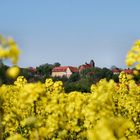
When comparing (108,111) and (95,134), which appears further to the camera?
(108,111)

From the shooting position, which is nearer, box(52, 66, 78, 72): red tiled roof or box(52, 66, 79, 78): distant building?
box(52, 66, 79, 78): distant building

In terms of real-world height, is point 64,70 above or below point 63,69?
below

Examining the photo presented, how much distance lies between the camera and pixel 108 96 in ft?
19.1

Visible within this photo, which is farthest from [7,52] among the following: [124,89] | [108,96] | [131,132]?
[124,89]

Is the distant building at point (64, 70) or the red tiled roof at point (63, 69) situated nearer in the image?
the distant building at point (64, 70)

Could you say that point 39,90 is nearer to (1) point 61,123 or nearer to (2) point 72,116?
(1) point 61,123

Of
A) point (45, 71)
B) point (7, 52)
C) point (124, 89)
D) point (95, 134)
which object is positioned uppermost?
point (45, 71)

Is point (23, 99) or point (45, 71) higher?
point (45, 71)

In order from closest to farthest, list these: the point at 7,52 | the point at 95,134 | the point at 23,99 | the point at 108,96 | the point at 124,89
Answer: the point at 95,134, the point at 7,52, the point at 108,96, the point at 23,99, the point at 124,89

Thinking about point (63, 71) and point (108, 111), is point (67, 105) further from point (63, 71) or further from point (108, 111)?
point (63, 71)

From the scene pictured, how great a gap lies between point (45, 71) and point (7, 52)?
5749 inches

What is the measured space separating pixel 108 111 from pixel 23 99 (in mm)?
1112

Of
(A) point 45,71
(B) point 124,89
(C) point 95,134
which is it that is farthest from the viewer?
(A) point 45,71

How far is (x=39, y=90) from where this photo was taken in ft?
21.6
